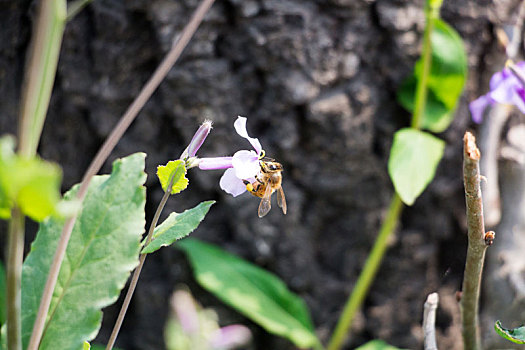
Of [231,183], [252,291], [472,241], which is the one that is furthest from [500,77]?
[252,291]

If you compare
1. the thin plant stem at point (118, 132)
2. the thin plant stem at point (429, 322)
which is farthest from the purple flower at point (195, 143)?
the thin plant stem at point (429, 322)

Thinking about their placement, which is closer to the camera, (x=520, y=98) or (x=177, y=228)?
(x=177, y=228)

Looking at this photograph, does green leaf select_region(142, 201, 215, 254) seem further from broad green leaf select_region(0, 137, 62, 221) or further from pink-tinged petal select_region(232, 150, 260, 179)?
broad green leaf select_region(0, 137, 62, 221)

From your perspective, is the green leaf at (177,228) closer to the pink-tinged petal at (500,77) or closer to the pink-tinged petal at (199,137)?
the pink-tinged petal at (199,137)

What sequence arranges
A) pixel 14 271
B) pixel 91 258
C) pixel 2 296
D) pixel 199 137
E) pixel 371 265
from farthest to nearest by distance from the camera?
pixel 2 296
pixel 371 265
pixel 91 258
pixel 199 137
pixel 14 271

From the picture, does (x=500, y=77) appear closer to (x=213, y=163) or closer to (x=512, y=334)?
(x=512, y=334)

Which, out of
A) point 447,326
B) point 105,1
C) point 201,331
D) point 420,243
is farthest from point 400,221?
point 105,1
